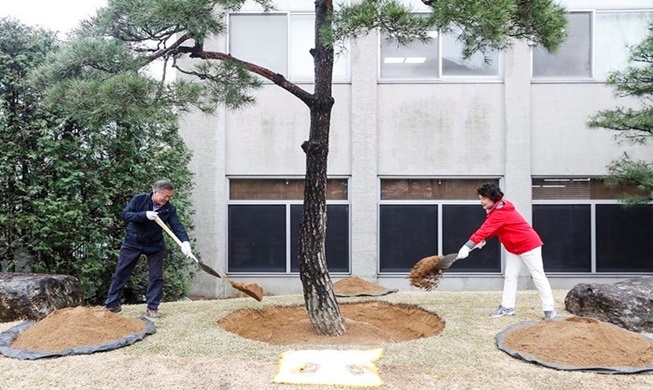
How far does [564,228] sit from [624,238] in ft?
3.85

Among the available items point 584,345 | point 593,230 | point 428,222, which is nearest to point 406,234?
point 428,222

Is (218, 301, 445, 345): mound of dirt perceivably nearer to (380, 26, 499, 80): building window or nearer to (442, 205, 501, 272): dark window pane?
(442, 205, 501, 272): dark window pane

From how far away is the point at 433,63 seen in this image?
11062mm

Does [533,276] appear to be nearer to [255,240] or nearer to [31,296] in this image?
[31,296]

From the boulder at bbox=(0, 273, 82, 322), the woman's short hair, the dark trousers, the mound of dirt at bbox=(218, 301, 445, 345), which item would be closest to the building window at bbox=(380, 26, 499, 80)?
the woman's short hair

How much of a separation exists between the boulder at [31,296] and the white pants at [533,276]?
5221 millimetres

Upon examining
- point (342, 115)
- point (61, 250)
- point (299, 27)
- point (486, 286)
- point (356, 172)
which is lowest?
point (486, 286)

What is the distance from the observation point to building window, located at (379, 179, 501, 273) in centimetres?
1090

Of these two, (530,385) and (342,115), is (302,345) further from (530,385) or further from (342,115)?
(342,115)

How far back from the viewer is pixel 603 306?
610 cm

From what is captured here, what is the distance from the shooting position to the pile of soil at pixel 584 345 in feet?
15.4

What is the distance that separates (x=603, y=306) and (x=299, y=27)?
7710 mm

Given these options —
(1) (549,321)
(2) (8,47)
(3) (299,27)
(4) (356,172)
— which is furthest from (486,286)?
(2) (8,47)

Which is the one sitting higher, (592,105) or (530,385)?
(592,105)
